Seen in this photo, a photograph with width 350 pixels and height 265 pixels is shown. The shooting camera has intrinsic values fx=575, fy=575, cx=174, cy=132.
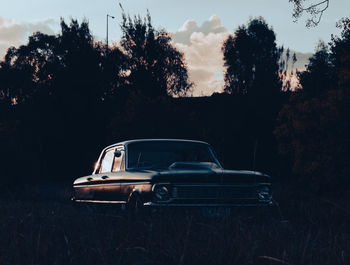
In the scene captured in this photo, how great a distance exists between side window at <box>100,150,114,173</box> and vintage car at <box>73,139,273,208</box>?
0.17 ft

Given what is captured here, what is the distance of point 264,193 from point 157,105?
2458cm

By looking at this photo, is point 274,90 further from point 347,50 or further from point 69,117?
point 69,117

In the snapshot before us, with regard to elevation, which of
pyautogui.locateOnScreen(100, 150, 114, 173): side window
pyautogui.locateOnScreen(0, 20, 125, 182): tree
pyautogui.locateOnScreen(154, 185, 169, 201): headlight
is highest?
pyautogui.locateOnScreen(0, 20, 125, 182): tree

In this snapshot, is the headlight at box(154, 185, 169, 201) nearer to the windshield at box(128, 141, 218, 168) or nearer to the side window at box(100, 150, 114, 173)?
the windshield at box(128, 141, 218, 168)

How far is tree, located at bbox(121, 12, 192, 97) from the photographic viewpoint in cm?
4122

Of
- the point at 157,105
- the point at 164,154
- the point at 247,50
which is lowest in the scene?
the point at 164,154

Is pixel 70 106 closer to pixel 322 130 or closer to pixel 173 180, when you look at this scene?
pixel 322 130

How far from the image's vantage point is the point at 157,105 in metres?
31.5

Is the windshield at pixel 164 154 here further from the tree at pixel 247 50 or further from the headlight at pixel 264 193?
the tree at pixel 247 50

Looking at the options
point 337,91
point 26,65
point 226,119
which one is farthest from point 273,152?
point 26,65

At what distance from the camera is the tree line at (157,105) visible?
2875 cm

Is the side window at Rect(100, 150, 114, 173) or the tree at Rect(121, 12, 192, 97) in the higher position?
the tree at Rect(121, 12, 192, 97)

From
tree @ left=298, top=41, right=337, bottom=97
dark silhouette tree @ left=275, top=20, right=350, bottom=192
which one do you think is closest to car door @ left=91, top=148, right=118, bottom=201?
dark silhouette tree @ left=275, top=20, right=350, bottom=192

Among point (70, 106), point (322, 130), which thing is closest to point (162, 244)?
point (322, 130)
